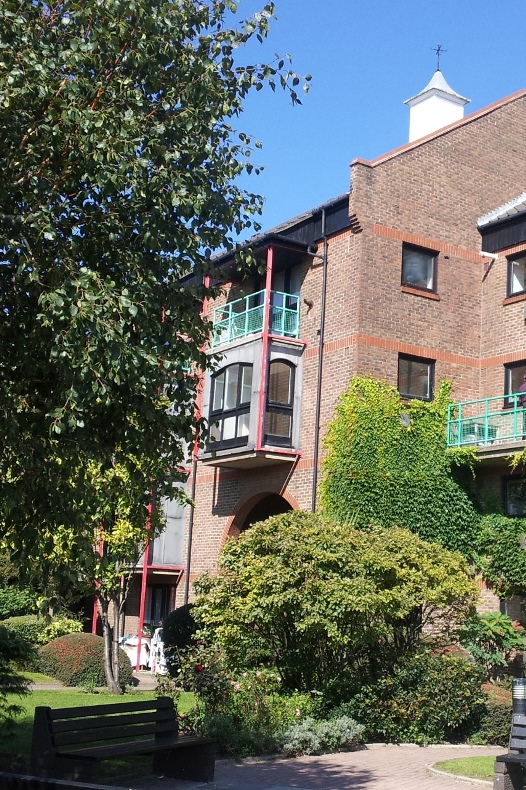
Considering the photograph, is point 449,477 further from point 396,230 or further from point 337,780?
point 337,780

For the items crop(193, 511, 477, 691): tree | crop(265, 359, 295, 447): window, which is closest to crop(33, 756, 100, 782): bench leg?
crop(193, 511, 477, 691): tree

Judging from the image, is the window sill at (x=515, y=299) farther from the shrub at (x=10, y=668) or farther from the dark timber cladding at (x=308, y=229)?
the shrub at (x=10, y=668)

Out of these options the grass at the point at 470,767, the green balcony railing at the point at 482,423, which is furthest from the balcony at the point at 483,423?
the grass at the point at 470,767

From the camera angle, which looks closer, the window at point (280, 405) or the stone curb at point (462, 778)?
the stone curb at point (462, 778)

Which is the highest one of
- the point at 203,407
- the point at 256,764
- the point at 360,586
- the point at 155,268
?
the point at 203,407

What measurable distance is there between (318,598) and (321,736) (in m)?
2.04

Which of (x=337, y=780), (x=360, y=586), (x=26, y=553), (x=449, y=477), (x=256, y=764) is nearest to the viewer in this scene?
(x=26, y=553)

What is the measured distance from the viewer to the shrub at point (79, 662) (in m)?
23.2

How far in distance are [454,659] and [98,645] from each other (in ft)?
35.3

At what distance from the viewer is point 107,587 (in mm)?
21609

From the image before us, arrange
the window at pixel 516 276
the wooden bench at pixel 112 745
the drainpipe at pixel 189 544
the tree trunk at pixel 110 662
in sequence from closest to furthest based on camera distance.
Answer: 1. the wooden bench at pixel 112 745
2. the tree trunk at pixel 110 662
3. the window at pixel 516 276
4. the drainpipe at pixel 189 544

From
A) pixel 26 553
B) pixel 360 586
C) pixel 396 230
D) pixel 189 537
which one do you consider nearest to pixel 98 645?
pixel 189 537

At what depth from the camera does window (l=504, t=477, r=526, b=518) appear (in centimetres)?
2342

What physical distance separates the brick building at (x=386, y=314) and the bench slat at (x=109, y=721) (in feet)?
41.8
